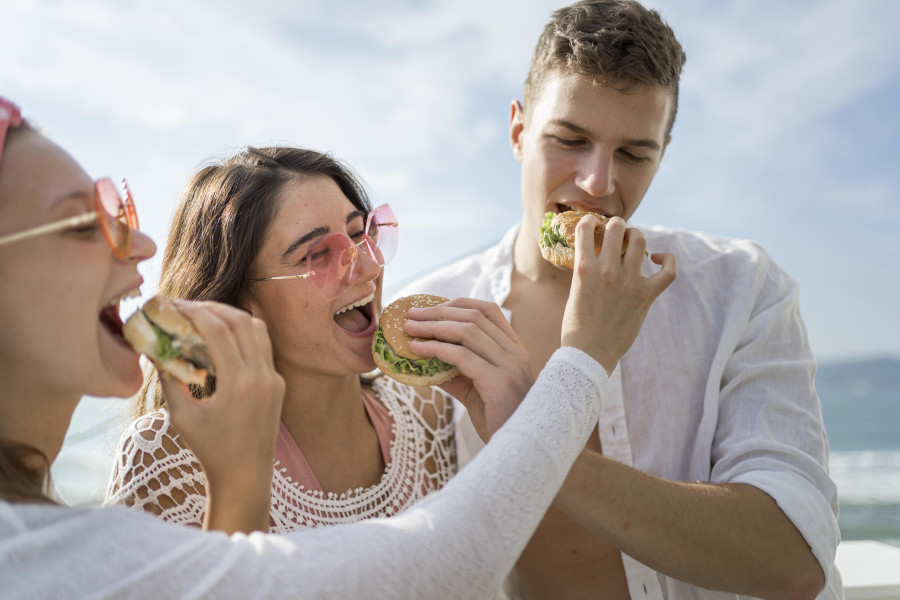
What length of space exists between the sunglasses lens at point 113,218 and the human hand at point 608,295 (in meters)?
1.52

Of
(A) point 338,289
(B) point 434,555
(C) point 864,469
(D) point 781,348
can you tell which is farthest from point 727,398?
(C) point 864,469

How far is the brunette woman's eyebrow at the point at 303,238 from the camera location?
327cm

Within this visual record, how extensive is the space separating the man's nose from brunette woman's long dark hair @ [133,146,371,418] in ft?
4.42

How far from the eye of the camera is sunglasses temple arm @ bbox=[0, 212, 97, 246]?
178 centimetres

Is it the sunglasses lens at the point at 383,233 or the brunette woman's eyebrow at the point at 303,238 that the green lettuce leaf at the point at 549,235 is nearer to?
the sunglasses lens at the point at 383,233

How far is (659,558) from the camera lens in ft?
9.45

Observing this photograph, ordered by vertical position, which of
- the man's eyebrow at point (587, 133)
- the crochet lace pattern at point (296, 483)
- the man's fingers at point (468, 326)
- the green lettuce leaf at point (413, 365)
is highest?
the man's eyebrow at point (587, 133)

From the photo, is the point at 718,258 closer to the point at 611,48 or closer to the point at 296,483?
the point at 611,48

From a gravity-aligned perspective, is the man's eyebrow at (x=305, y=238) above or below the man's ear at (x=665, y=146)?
below

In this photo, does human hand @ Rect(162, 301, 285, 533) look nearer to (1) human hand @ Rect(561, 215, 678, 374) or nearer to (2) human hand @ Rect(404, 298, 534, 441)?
(2) human hand @ Rect(404, 298, 534, 441)

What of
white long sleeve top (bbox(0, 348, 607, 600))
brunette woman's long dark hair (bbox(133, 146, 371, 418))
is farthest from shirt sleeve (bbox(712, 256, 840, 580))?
brunette woman's long dark hair (bbox(133, 146, 371, 418))

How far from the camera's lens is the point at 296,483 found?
3.37 meters

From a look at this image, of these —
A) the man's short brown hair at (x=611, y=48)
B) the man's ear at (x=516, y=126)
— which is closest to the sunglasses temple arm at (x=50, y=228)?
the man's short brown hair at (x=611, y=48)

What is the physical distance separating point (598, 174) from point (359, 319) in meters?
1.60
